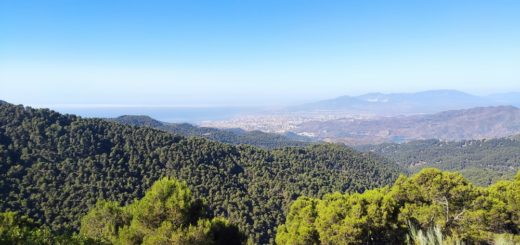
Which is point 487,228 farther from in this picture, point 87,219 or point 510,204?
point 87,219

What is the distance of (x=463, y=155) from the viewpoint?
454 ft

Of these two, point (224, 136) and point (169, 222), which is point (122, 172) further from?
point (224, 136)

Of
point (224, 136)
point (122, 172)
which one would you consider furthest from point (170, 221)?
point (224, 136)

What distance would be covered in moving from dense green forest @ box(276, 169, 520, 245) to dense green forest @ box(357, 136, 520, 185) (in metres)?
86.6

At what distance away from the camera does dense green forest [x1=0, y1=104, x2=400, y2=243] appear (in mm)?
32344

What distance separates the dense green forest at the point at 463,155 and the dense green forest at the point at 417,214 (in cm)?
8662

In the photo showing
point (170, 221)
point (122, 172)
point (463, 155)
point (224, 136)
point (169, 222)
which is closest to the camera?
point (169, 222)

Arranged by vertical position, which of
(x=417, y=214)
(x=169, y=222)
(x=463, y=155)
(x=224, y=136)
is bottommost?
(x=463, y=155)

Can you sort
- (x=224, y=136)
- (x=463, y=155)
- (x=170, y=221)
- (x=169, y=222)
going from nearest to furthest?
(x=169, y=222) → (x=170, y=221) → (x=463, y=155) → (x=224, y=136)

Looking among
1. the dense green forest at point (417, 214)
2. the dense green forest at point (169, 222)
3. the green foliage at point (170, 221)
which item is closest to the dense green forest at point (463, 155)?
the dense green forest at point (417, 214)

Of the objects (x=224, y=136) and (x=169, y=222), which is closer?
(x=169, y=222)

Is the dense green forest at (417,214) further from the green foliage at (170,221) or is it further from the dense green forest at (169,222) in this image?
the green foliage at (170,221)

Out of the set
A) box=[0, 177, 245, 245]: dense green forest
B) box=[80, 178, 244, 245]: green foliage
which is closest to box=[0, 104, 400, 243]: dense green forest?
box=[0, 177, 245, 245]: dense green forest

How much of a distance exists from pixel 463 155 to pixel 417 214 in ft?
469
